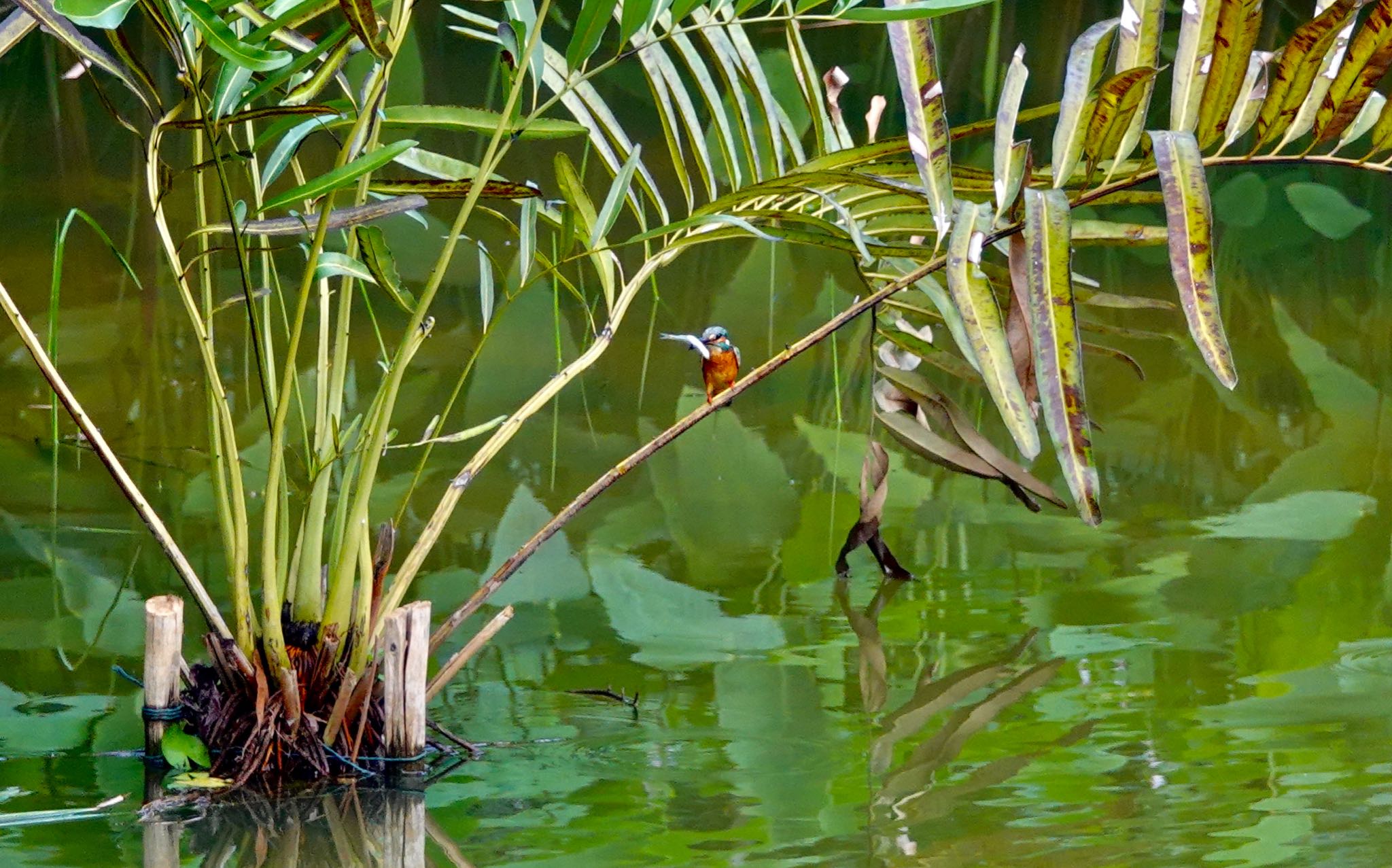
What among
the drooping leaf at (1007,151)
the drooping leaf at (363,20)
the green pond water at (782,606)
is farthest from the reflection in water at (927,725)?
the drooping leaf at (363,20)

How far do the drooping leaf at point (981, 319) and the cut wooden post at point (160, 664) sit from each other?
2.30 ft

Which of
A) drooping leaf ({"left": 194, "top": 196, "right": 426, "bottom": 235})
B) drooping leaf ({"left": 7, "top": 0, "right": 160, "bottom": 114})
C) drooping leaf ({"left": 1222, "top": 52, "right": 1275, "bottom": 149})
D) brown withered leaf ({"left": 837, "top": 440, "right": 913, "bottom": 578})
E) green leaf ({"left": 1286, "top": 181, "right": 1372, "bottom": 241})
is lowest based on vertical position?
brown withered leaf ({"left": 837, "top": 440, "right": 913, "bottom": 578})

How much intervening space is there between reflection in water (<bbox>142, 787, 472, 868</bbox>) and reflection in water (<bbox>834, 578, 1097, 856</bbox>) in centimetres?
38

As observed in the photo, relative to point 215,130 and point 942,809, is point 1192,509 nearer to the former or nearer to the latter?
point 942,809

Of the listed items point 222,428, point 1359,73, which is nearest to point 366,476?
point 222,428

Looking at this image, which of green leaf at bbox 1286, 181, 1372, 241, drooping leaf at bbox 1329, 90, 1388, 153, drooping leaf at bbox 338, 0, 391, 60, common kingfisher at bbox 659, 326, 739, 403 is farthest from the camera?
green leaf at bbox 1286, 181, 1372, 241

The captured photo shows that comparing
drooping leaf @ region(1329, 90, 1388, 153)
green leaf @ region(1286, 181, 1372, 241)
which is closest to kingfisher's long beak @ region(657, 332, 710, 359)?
drooping leaf @ region(1329, 90, 1388, 153)

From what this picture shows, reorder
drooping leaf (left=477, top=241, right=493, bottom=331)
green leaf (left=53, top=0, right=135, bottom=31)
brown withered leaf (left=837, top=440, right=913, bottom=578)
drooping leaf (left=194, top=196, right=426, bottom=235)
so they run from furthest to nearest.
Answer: brown withered leaf (left=837, top=440, right=913, bottom=578), drooping leaf (left=477, top=241, right=493, bottom=331), drooping leaf (left=194, top=196, right=426, bottom=235), green leaf (left=53, top=0, right=135, bottom=31)

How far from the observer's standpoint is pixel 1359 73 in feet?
3.70

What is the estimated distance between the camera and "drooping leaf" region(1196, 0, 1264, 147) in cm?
109

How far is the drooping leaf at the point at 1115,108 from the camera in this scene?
1.05 metres

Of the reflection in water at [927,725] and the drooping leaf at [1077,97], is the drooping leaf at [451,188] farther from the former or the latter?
the reflection in water at [927,725]

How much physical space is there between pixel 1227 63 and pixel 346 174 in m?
0.69

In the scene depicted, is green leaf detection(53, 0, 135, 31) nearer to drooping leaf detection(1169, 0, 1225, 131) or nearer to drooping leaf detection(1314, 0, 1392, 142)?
drooping leaf detection(1169, 0, 1225, 131)
